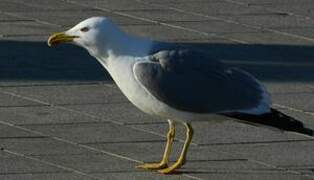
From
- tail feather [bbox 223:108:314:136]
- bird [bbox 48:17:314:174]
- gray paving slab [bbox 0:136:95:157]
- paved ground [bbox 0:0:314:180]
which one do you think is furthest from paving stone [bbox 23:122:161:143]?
tail feather [bbox 223:108:314:136]

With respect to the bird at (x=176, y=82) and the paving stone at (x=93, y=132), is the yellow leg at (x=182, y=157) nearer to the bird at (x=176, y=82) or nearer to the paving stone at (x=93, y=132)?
the bird at (x=176, y=82)

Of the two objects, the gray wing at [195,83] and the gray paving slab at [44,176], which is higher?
the gray wing at [195,83]

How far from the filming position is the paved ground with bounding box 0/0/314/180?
774 centimetres

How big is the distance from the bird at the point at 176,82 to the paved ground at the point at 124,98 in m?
0.41

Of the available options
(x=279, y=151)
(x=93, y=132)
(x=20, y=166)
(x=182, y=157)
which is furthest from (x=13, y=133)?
(x=279, y=151)

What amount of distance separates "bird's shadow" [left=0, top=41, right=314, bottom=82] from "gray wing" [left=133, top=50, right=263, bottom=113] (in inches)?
88.6

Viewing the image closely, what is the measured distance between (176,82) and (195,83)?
0.40ft

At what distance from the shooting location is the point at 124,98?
931 cm

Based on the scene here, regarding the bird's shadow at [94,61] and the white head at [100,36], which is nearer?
the white head at [100,36]

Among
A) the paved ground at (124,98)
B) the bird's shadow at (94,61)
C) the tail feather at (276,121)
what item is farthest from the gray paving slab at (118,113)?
the tail feather at (276,121)

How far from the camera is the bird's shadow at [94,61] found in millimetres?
9867

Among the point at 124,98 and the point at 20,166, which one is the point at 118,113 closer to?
the point at 124,98

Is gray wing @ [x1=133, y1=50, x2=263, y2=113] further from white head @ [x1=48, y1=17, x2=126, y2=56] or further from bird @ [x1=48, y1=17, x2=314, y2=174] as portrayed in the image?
white head @ [x1=48, y1=17, x2=126, y2=56]

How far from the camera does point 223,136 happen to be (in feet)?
27.5
